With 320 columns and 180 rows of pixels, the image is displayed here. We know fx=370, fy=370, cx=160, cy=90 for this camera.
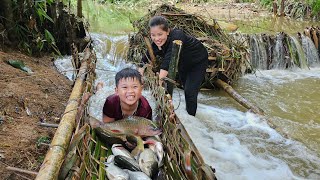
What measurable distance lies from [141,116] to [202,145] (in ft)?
4.91

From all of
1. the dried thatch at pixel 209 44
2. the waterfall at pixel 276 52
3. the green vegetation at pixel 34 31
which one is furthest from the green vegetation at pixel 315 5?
the green vegetation at pixel 34 31

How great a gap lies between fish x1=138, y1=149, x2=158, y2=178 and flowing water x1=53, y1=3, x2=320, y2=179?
1.25 meters

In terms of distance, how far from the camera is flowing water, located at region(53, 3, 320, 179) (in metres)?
3.85

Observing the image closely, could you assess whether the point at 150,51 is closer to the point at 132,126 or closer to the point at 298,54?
the point at 132,126

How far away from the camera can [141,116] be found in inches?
118

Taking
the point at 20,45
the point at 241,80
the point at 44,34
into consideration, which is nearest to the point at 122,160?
the point at 20,45

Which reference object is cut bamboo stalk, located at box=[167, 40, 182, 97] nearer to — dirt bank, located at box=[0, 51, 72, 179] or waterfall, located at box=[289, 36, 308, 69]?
dirt bank, located at box=[0, 51, 72, 179]

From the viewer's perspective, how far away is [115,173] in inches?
89.4

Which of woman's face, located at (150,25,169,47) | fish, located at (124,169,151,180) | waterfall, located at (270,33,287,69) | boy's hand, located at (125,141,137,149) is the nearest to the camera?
fish, located at (124,169,151,180)

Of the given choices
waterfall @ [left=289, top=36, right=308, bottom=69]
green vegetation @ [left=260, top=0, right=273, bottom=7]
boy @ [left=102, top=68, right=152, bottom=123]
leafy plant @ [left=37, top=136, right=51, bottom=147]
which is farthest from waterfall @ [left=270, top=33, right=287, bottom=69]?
green vegetation @ [left=260, top=0, right=273, bottom=7]

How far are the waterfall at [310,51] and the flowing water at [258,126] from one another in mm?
1100

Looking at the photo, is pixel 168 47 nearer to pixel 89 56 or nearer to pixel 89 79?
pixel 89 79

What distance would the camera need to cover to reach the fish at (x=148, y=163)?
2367 millimetres

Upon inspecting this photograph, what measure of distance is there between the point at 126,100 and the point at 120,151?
16.6 inches
